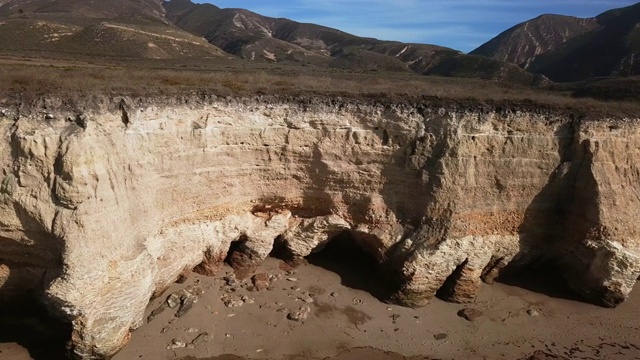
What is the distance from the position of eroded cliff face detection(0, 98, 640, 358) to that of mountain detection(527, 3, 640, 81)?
149 feet

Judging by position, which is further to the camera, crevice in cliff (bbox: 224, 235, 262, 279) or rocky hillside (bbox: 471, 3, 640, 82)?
rocky hillside (bbox: 471, 3, 640, 82)

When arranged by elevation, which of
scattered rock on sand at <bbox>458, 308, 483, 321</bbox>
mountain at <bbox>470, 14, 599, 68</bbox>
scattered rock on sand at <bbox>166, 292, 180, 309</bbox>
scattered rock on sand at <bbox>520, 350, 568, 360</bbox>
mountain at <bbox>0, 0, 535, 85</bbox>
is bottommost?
scattered rock on sand at <bbox>166, 292, 180, 309</bbox>

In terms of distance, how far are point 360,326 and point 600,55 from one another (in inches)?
2545

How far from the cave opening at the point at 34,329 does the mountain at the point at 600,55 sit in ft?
190

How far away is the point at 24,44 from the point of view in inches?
1667

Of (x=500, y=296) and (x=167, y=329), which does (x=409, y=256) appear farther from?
(x=167, y=329)

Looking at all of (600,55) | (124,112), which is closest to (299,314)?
(124,112)

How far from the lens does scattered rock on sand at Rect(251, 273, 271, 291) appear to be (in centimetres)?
1341

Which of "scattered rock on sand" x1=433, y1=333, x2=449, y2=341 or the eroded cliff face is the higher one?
the eroded cliff face

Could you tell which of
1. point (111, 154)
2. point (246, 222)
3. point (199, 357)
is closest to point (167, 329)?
point (199, 357)

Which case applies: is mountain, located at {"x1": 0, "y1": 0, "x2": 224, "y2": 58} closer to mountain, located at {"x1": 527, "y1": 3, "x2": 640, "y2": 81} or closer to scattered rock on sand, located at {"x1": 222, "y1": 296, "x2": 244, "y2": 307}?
scattered rock on sand, located at {"x1": 222, "y1": 296, "x2": 244, "y2": 307}

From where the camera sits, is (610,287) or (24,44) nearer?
(610,287)

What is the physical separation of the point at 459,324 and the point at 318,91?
826 centimetres

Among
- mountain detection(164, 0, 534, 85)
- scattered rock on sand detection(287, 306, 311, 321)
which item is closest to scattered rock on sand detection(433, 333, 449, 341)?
scattered rock on sand detection(287, 306, 311, 321)
